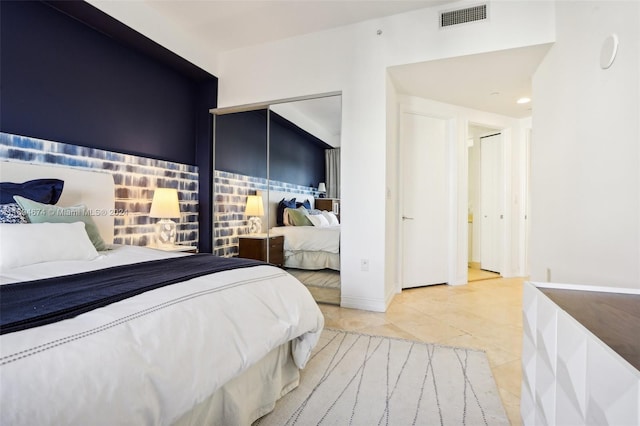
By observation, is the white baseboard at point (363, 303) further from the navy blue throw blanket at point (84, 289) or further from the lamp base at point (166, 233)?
the lamp base at point (166, 233)

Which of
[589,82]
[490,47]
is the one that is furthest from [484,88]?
[589,82]

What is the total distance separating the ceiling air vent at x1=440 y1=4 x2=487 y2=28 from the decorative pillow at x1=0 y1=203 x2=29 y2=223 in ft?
11.5

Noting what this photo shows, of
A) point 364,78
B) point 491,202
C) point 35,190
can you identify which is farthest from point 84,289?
point 491,202

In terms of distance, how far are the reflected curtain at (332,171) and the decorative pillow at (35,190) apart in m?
2.28

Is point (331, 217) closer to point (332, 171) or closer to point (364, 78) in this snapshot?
point (332, 171)

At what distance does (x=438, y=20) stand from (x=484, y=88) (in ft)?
3.54

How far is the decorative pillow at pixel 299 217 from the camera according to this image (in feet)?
11.6

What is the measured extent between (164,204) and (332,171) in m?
1.77

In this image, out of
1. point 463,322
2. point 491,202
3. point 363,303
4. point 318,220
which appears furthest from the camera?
point 491,202

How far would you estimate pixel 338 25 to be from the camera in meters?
3.15

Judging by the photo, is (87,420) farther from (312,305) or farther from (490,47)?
(490,47)

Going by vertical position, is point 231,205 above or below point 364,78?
below

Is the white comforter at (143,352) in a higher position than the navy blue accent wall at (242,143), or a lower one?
lower

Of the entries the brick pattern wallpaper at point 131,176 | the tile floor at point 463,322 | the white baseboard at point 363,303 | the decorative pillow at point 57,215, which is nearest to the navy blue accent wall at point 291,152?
the brick pattern wallpaper at point 131,176
